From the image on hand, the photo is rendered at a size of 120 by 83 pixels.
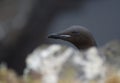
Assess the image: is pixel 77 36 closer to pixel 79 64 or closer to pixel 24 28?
pixel 79 64

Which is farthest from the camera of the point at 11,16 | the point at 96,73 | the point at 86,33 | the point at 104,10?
the point at 104,10

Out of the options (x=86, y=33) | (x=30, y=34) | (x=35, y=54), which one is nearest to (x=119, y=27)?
(x=30, y=34)

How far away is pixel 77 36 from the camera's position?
1.03m

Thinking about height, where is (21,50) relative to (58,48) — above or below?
above

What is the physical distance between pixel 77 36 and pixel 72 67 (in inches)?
24.9

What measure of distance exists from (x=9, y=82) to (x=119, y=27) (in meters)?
2.94

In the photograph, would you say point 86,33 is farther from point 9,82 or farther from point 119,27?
point 119,27

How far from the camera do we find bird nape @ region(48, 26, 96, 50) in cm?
95

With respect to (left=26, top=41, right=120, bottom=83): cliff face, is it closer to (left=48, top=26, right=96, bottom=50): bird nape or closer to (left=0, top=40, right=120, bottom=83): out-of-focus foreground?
(left=0, top=40, right=120, bottom=83): out-of-focus foreground

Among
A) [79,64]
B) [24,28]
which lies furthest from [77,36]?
[24,28]

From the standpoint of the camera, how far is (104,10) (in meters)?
3.67

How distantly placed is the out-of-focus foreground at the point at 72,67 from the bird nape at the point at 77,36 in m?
0.51

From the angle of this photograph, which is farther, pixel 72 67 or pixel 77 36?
pixel 77 36

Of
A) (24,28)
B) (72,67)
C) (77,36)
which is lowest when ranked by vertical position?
(72,67)
